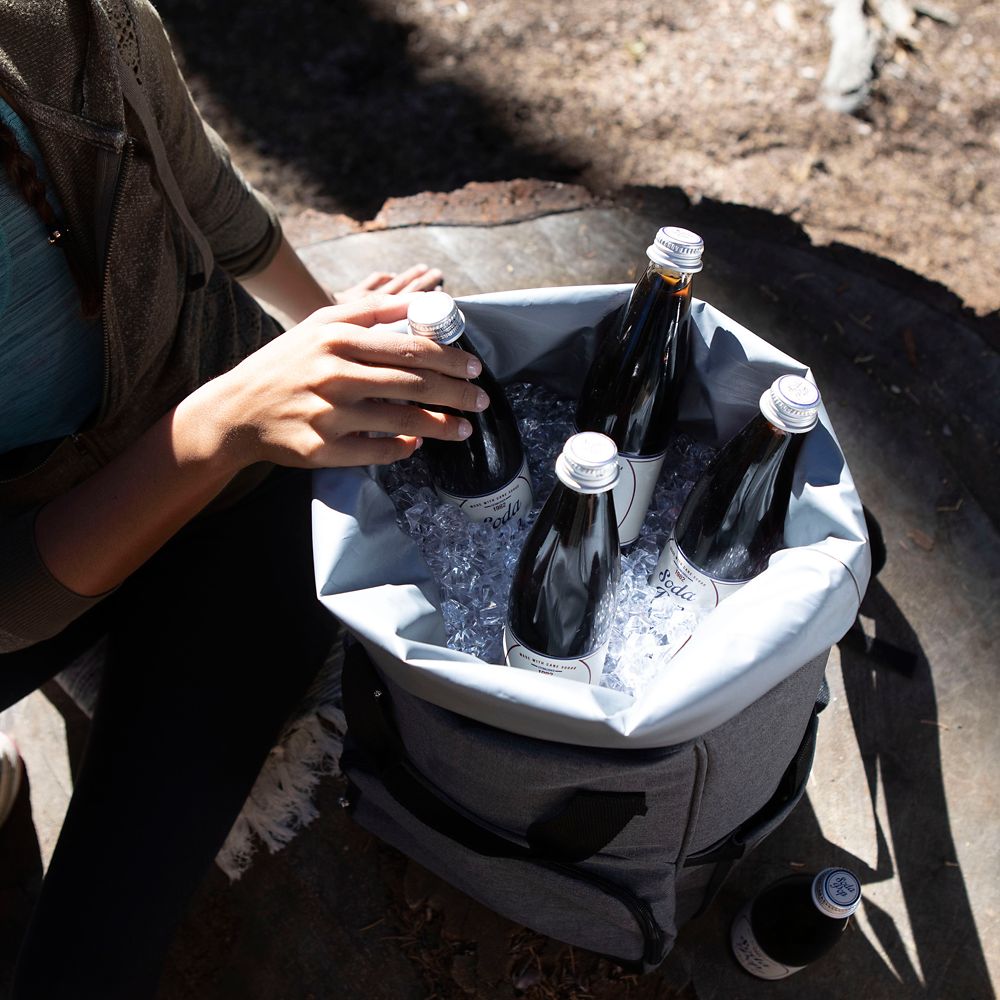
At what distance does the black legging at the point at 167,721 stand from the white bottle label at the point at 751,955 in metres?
0.49

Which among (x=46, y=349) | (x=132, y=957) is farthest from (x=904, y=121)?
(x=132, y=957)

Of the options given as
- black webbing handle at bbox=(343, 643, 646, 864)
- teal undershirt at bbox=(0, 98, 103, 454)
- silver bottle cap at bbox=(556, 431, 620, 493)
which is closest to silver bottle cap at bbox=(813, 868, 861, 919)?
black webbing handle at bbox=(343, 643, 646, 864)

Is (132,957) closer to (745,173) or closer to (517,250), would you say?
(517,250)

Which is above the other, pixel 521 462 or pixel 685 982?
pixel 521 462

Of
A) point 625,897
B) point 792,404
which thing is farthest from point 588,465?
point 625,897

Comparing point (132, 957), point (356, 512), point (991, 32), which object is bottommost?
point (132, 957)

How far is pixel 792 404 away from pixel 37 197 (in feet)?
2.03

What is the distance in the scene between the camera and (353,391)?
61 centimetres

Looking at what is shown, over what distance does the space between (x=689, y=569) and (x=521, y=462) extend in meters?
0.18

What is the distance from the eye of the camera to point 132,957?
2.77 feet

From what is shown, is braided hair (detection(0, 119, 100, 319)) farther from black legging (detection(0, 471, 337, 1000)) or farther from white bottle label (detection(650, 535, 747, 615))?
white bottle label (detection(650, 535, 747, 615))

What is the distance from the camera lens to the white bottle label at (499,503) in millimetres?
702

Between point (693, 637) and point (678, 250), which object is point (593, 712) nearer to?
point (693, 637)

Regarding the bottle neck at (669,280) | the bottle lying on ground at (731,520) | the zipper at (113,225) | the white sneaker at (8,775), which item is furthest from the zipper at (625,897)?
the white sneaker at (8,775)
